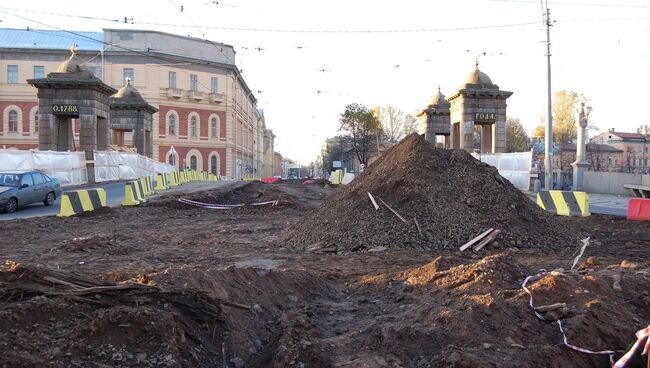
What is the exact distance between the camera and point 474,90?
102 ft

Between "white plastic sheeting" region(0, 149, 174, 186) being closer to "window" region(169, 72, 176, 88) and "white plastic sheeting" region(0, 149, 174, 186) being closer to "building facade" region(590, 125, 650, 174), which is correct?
"window" region(169, 72, 176, 88)

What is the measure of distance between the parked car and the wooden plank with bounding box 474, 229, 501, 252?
48.9 feet

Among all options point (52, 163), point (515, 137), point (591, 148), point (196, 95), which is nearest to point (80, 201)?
point (52, 163)

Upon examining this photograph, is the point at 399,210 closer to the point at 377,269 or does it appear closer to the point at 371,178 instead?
the point at 371,178

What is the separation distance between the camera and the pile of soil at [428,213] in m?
10.3

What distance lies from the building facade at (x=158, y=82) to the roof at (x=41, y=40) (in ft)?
0.37

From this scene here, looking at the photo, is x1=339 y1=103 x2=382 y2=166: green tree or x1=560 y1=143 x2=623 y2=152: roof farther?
x1=560 y1=143 x2=623 y2=152: roof

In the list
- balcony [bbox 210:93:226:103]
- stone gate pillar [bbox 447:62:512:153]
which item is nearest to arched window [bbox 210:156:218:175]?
balcony [bbox 210:93:226:103]

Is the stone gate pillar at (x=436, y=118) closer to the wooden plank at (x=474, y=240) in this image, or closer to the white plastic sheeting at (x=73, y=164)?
the white plastic sheeting at (x=73, y=164)

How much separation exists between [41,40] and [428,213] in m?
71.4

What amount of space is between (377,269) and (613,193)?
29.6 metres

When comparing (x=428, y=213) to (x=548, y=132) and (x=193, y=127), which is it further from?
(x=193, y=127)

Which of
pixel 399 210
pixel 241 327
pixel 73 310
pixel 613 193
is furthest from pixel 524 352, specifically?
pixel 613 193

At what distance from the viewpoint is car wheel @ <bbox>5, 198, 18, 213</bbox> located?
17078mm
